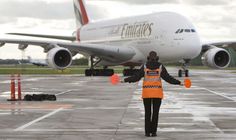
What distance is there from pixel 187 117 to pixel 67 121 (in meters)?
2.64

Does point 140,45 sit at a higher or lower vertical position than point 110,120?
higher

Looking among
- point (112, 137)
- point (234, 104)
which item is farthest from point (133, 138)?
point (234, 104)

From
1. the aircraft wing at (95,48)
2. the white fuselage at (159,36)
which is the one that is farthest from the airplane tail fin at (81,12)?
the aircraft wing at (95,48)

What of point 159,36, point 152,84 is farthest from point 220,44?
point 152,84

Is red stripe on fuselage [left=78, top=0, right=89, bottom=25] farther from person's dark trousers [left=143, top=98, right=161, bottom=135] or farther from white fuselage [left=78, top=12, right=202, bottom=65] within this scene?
person's dark trousers [left=143, top=98, right=161, bottom=135]

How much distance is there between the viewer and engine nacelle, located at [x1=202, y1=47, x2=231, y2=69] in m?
34.8

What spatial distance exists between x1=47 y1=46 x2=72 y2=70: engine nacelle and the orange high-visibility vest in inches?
902

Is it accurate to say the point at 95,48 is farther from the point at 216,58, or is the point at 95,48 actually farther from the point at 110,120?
the point at 110,120

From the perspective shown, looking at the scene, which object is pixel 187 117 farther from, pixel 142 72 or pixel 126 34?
pixel 126 34

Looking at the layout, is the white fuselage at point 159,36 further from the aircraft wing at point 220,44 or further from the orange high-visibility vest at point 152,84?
the orange high-visibility vest at point 152,84

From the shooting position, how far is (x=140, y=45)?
35.4 metres

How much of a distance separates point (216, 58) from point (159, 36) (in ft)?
14.1

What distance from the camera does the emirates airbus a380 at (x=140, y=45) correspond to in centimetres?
3316

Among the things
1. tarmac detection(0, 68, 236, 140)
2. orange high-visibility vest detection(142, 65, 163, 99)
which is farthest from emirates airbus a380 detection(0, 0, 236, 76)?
orange high-visibility vest detection(142, 65, 163, 99)
